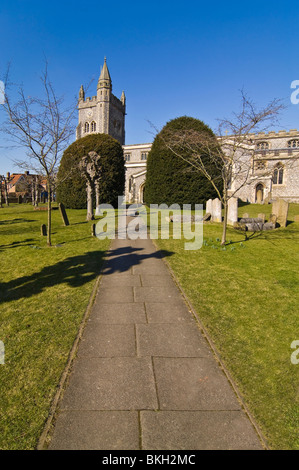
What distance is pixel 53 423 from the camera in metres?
2.95

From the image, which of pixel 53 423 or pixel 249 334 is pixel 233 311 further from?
pixel 53 423

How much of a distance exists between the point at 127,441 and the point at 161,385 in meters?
0.91

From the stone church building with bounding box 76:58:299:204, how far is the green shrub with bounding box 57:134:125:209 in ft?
A: 36.9

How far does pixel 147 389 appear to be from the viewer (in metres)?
3.46

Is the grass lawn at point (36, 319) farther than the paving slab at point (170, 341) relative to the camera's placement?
No

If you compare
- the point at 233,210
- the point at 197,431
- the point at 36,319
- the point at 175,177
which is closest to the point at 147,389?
the point at 197,431

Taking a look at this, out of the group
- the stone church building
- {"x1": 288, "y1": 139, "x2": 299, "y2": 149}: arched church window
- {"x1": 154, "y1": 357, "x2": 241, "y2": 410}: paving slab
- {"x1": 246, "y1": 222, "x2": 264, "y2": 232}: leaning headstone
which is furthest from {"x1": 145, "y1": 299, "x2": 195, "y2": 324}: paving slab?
{"x1": 288, "y1": 139, "x2": 299, "y2": 149}: arched church window

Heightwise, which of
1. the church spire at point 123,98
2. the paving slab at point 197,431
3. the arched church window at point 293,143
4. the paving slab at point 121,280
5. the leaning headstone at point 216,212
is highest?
the church spire at point 123,98

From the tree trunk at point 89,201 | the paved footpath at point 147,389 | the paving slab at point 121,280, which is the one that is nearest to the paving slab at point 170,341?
the paved footpath at point 147,389

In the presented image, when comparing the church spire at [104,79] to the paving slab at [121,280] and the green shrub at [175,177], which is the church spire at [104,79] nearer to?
the green shrub at [175,177]

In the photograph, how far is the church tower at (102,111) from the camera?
154 ft

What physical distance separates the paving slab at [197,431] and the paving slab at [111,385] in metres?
0.25

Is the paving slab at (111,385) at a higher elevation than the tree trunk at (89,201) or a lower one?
lower

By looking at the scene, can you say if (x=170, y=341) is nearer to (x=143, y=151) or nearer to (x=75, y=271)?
(x=75, y=271)
